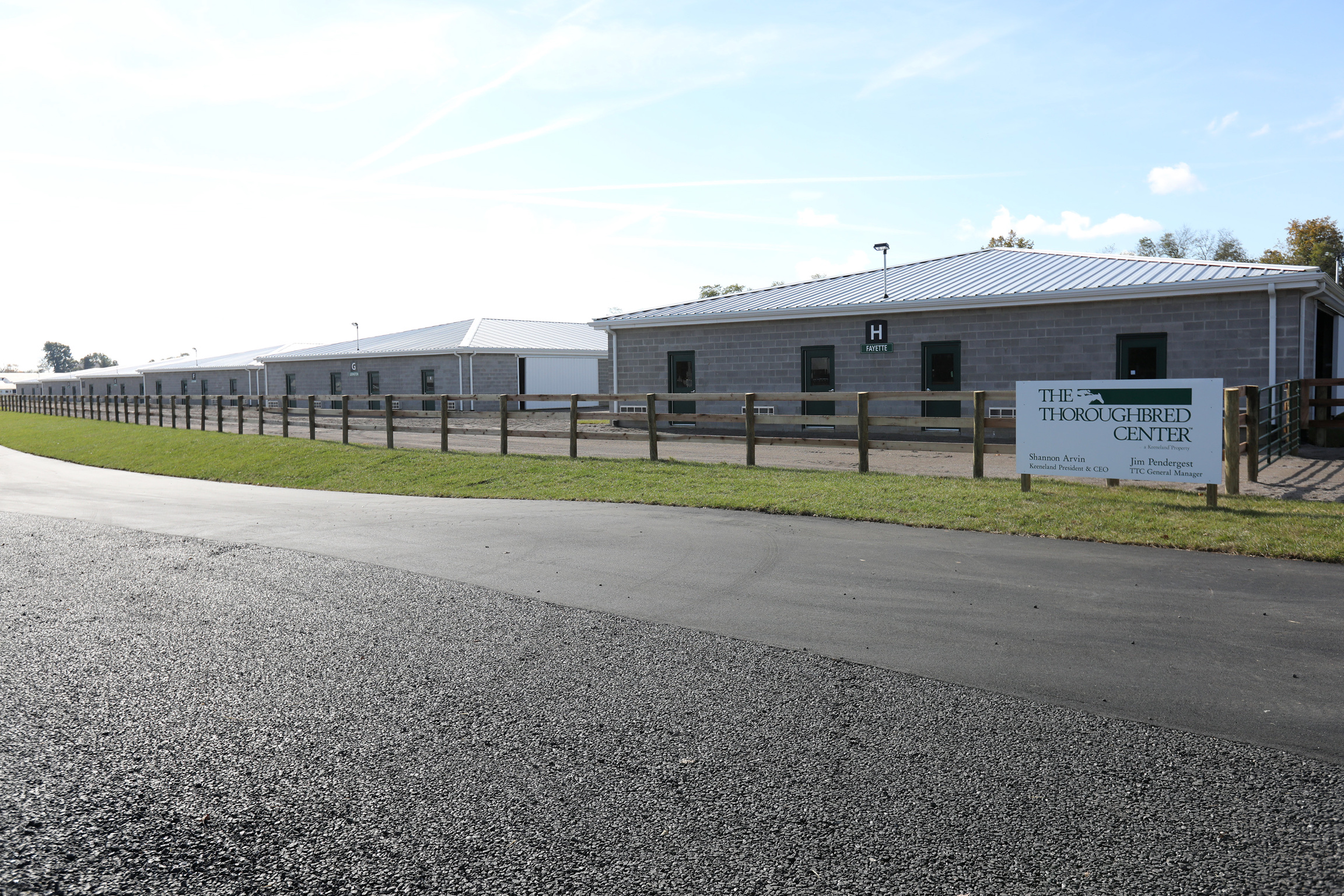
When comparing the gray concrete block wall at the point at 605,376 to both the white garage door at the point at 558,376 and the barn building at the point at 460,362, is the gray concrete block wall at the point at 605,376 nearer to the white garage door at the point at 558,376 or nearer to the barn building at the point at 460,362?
the barn building at the point at 460,362

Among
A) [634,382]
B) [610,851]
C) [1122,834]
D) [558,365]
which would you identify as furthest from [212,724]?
[558,365]

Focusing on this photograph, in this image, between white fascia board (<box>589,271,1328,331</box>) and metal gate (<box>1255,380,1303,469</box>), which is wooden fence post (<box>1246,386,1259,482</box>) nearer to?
metal gate (<box>1255,380,1303,469</box>)

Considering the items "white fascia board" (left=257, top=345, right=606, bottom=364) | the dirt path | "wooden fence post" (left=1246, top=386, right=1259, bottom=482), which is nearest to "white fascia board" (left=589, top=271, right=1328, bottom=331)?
the dirt path

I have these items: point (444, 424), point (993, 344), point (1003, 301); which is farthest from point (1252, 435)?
point (444, 424)

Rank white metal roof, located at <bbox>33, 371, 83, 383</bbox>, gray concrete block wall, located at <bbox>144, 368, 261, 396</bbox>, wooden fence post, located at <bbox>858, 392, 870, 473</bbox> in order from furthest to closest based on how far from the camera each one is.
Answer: white metal roof, located at <bbox>33, 371, 83, 383</bbox> → gray concrete block wall, located at <bbox>144, 368, 261, 396</bbox> → wooden fence post, located at <bbox>858, 392, 870, 473</bbox>

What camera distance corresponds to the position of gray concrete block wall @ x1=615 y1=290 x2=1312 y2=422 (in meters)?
19.0

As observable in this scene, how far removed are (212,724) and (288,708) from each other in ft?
1.10

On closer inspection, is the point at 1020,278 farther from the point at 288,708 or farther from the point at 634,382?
the point at 288,708

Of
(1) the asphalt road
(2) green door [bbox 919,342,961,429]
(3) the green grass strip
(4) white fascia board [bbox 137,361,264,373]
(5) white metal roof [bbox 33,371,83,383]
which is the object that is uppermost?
(5) white metal roof [bbox 33,371,83,383]

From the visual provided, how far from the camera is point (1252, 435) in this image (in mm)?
12133

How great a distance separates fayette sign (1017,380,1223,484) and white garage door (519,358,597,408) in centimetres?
3158

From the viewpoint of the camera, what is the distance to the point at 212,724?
4352 millimetres

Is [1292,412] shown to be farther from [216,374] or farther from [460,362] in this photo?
[216,374]

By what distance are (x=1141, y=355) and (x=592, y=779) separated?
65.6 feet
